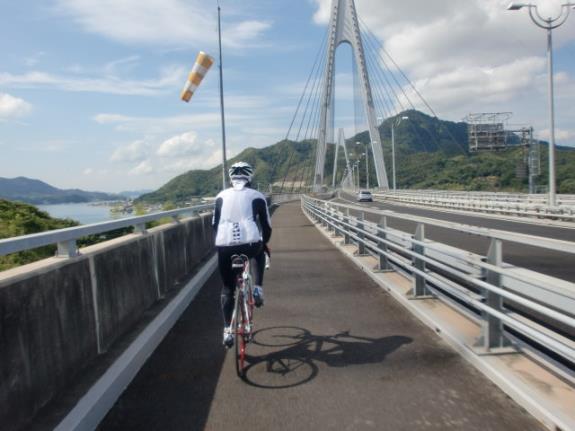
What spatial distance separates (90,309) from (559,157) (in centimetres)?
8081

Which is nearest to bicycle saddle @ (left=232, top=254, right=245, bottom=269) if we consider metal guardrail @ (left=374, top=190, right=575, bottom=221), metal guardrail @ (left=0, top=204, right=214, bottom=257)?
metal guardrail @ (left=0, top=204, right=214, bottom=257)

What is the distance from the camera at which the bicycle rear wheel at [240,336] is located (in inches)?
200

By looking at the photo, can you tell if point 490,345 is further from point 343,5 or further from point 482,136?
point 343,5

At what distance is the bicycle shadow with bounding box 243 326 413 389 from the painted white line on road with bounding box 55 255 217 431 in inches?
39.5

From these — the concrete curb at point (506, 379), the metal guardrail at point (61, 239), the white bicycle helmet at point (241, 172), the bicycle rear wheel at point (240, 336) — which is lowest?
the concrete curb at point (506, 379)

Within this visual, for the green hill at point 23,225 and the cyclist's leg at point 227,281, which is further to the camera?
the green hill at point 23,225

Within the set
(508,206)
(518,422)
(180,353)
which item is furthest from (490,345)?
(508,206)

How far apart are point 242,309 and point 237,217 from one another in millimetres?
870

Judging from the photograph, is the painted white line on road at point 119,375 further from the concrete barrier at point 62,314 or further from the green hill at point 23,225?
the green hill at point 23,225

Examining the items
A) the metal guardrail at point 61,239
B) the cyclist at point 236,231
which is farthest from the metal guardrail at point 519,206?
the metal guardrail at point 61,239

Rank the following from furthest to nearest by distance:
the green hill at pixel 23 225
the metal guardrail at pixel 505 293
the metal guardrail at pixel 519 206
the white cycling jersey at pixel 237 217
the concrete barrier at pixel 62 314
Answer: the metal guardrail at pixel 519 206
the green hill at pixel 23 225
the white cycling jersey at pixel 237 217
the metal guardrail at pixel 505 293
the concrete barrier at pixel 62 314

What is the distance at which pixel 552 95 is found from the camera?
80.4ft

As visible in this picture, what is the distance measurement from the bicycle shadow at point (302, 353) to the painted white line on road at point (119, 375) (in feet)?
3.29

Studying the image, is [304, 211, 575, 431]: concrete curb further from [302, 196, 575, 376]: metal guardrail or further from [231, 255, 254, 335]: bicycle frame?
[231, 255, 254, 335]: bicycle frame
